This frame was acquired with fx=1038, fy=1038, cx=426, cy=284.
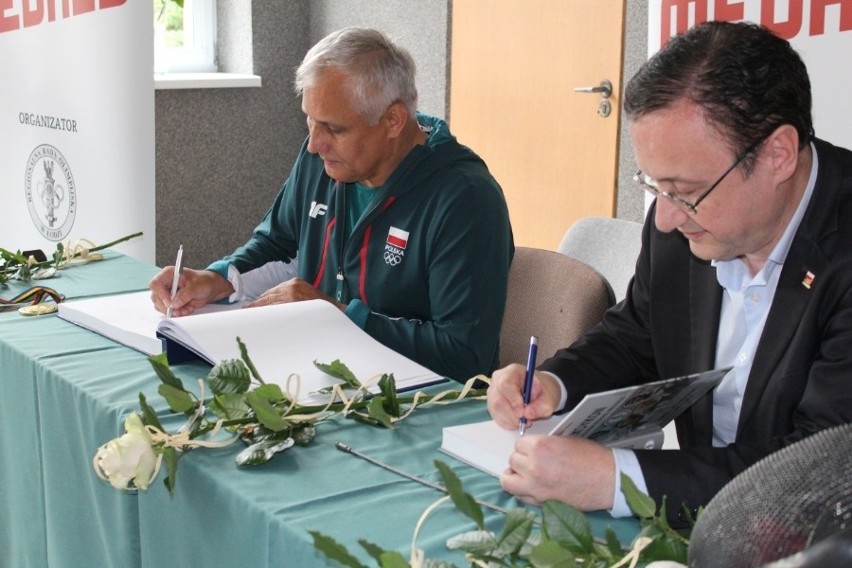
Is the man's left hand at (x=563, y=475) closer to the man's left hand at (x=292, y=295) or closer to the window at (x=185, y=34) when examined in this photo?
the man's left hand at (x=292, y=295)

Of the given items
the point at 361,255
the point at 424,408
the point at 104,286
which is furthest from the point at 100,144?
the point at 424,408

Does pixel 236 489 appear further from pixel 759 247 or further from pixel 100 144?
pixel 100 144

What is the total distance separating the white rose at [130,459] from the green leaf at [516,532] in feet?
1.61

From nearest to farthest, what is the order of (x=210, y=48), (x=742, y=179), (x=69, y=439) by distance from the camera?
(x=742, y=179) < (x=69, y=439) < (x=210, y=48)

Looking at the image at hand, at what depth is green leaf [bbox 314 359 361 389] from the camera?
4.86 feet

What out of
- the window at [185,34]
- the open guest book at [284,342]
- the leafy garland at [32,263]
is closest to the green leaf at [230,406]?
the open guest book at [284,342]

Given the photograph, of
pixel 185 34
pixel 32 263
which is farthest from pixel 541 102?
pixel 32 263

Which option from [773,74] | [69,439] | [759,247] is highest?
[773,74]

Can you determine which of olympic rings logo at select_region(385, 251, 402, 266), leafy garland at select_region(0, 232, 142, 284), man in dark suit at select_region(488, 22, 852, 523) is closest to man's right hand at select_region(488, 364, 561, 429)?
man in dark suit at select_region(488, 22, 852, 523)

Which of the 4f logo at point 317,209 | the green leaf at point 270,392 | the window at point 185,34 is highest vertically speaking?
the window at point 185,34

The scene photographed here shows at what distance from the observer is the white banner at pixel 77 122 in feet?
9.91

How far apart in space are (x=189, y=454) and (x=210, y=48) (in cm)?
406

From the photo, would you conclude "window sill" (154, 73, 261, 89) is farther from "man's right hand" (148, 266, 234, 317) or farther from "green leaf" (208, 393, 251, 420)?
"green leaf" (208, 393, 251, 420)

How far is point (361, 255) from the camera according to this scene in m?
2.16
